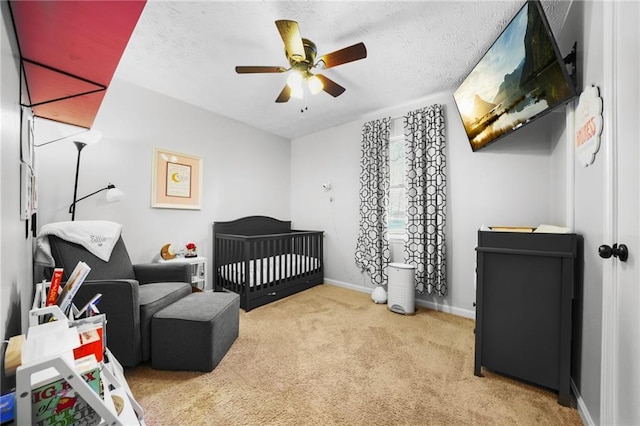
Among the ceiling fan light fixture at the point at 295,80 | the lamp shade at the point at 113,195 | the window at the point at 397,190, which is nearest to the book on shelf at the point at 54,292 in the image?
the lamp shade at the point at 113,195

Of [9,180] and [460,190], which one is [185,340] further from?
[460,190]

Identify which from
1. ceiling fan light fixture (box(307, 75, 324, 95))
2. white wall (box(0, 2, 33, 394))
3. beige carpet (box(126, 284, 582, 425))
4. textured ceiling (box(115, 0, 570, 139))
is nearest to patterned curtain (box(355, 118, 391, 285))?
textured ceiling (box(115, 0, 570, 139))

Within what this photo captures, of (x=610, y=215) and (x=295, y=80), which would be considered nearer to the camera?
(x=610, y=215)

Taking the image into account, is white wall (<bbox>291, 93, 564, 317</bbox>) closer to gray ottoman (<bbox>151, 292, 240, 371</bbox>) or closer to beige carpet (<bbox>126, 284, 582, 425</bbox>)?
beige carpet (<bbox>126, 284, 582, 425</bbox>)

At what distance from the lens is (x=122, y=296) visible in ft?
5.12

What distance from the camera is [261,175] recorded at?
151 inches

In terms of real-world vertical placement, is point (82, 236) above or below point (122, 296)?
above

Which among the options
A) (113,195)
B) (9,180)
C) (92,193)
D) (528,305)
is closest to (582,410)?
(528,305)

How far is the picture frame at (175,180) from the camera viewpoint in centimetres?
271

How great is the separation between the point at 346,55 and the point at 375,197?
6.02ft

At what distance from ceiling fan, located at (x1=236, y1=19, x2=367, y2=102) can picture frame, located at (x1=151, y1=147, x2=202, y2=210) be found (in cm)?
151

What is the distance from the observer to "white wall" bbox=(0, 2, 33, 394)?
77cm

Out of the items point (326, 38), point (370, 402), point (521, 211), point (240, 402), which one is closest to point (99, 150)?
point (326, 38)

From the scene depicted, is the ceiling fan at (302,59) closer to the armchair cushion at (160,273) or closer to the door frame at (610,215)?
the door frame at (610,215)
